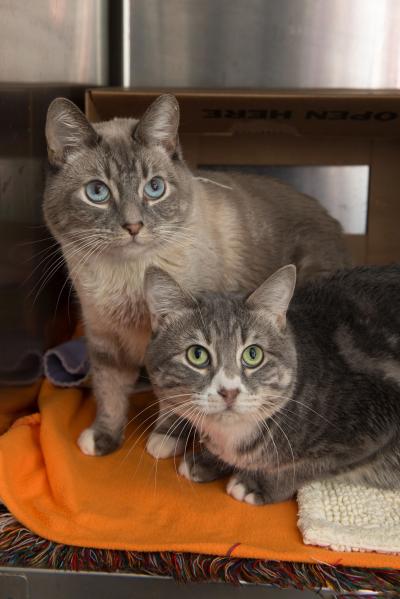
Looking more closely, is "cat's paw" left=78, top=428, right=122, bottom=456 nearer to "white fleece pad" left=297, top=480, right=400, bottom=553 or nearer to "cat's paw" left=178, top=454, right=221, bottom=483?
"cat's paw" left=178, top=454, right=221, bottom=483

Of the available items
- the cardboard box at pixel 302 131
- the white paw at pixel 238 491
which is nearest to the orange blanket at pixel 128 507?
the white paw at pixel 238 491

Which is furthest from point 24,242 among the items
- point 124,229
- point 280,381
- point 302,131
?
point 302,131

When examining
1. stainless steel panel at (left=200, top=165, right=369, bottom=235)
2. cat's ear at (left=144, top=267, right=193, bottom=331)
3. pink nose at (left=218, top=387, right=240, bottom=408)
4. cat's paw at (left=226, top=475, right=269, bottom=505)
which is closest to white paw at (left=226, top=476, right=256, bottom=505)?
cat's paw at (left=226, top=475, right=269, bottom=505)

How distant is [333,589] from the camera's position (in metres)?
1.47

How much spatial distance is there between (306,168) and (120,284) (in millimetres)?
1852

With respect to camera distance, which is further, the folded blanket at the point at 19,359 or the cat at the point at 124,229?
the folded blanket at the point at 19,359

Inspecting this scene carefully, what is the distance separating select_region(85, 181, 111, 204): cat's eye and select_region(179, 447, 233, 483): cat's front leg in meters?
0.78

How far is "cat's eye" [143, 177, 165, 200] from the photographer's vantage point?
5.76ft

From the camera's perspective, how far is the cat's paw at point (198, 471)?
1.85 metres

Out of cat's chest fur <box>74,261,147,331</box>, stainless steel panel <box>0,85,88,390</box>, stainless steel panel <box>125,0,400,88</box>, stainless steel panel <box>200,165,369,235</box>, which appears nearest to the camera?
cat's chest fur <box>74,261,147,331</box>

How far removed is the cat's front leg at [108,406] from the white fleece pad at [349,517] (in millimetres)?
627

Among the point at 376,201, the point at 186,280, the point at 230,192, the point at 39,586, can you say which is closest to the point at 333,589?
the point at 39,586

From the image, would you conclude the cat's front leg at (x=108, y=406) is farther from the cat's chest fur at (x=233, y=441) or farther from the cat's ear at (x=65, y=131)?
the cat's ear at (x=65, y=131)

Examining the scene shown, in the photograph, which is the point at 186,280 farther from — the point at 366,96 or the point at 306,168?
the point at 306,168
